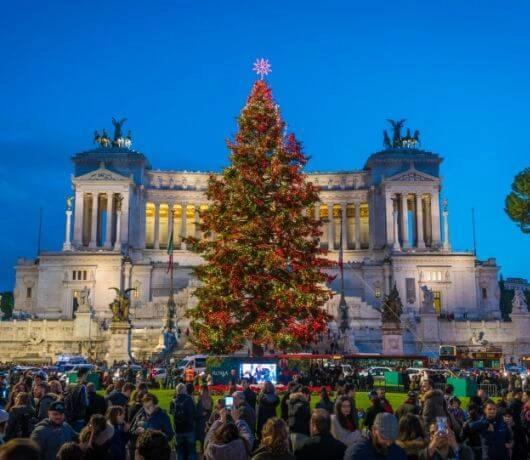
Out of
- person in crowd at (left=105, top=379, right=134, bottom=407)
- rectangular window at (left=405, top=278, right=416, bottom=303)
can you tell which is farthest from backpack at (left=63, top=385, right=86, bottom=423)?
rectangular window at (left=405, top=278, right=416, bottom=303)

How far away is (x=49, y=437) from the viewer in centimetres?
1012

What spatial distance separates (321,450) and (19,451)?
4641 millimetres

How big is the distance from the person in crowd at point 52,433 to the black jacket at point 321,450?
352 cm

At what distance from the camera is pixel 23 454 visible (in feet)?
17.5

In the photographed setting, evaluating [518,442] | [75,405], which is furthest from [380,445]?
[75,405]

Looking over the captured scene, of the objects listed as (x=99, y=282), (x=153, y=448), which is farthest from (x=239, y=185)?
(x=99, y=282)

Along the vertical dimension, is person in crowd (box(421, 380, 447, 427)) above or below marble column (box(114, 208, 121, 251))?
below

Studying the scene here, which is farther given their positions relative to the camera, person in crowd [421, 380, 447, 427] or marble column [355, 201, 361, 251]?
marble column [355, 201, 361, 251]

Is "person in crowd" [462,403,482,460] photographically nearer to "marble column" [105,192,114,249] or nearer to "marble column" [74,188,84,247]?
"marble column" [105,192,114,249]

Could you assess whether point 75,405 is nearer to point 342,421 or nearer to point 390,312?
point 342,421

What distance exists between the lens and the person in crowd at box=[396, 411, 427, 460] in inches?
361

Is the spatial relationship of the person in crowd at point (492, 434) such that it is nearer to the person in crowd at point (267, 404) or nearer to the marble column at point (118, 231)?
the person in crowd at point (267, 404)

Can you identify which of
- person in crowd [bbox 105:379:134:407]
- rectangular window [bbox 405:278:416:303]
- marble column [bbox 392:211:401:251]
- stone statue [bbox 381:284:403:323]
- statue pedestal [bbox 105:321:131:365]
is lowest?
person in crowd [bbox 105:379:134:407]

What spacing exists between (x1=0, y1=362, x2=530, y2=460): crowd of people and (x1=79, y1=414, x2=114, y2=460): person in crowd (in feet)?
0.05
